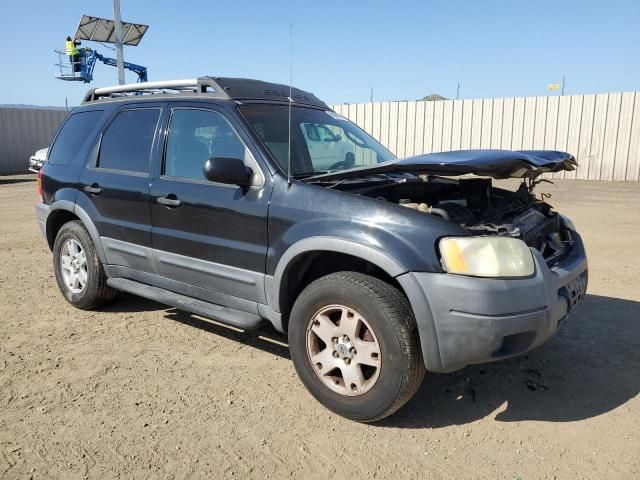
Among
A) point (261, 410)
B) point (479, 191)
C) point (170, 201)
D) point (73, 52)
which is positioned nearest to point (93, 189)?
point (170, 201)

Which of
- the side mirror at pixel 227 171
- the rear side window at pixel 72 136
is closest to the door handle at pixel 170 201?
the side mirror at pixel 227 171

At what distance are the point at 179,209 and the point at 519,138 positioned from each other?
15.9 m

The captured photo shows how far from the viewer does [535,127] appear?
17.2 meters

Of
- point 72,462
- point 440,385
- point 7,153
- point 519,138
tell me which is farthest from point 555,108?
point 7,153

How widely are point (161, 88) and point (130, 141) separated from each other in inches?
20.0

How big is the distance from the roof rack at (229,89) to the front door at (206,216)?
201 millimetres

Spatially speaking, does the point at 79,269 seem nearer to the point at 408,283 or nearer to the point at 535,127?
the point at 408,283

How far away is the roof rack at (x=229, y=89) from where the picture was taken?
390cm

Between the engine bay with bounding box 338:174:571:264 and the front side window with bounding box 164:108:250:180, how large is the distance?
0.87m

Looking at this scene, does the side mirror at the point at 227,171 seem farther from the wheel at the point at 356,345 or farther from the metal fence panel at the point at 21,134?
the metal fence panel at the point at 21,134

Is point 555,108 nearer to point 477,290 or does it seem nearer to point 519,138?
point 519,138

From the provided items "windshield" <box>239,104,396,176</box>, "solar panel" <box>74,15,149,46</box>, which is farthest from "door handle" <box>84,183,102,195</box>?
"solar panel" <box>74,15,149,46</box>

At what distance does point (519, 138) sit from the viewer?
17.5 meters

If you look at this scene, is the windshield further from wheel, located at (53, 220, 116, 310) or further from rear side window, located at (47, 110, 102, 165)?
wheel, located at (53, 220, 116, 310)
